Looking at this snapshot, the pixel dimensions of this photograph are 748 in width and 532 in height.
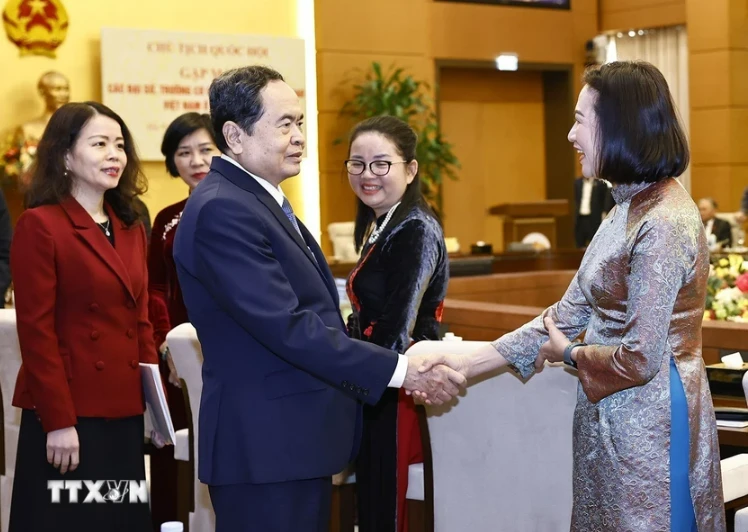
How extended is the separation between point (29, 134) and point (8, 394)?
19.1ft

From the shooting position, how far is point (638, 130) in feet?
7.04

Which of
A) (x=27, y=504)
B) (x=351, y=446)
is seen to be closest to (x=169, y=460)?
(x=27, y=504)

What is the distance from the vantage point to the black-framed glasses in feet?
10.4

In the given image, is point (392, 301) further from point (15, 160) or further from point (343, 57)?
point (343, 57)

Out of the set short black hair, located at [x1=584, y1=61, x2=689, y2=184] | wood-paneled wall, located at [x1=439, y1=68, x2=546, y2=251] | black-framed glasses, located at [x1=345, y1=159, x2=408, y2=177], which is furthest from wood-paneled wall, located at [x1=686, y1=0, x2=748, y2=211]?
short black hair, located at [x1=584, y1=61, x2=689, y2=184]

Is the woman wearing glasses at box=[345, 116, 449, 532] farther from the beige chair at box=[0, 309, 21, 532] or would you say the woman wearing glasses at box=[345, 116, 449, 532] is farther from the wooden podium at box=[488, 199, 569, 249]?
the wooden podium at box=[488, 199, 569, 249]

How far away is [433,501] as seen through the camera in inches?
112

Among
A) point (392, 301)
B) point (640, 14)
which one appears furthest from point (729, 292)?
point (640, 14)

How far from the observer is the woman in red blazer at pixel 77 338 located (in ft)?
9.23

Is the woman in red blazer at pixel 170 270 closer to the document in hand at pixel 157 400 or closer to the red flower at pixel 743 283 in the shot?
the document in hand at pixel 157 400

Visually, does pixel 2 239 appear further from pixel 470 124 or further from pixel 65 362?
pixel 470 124

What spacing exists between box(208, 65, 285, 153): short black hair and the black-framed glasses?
0.83 meters

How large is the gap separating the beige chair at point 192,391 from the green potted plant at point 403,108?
24.5ft

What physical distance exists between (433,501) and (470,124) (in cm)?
1064
